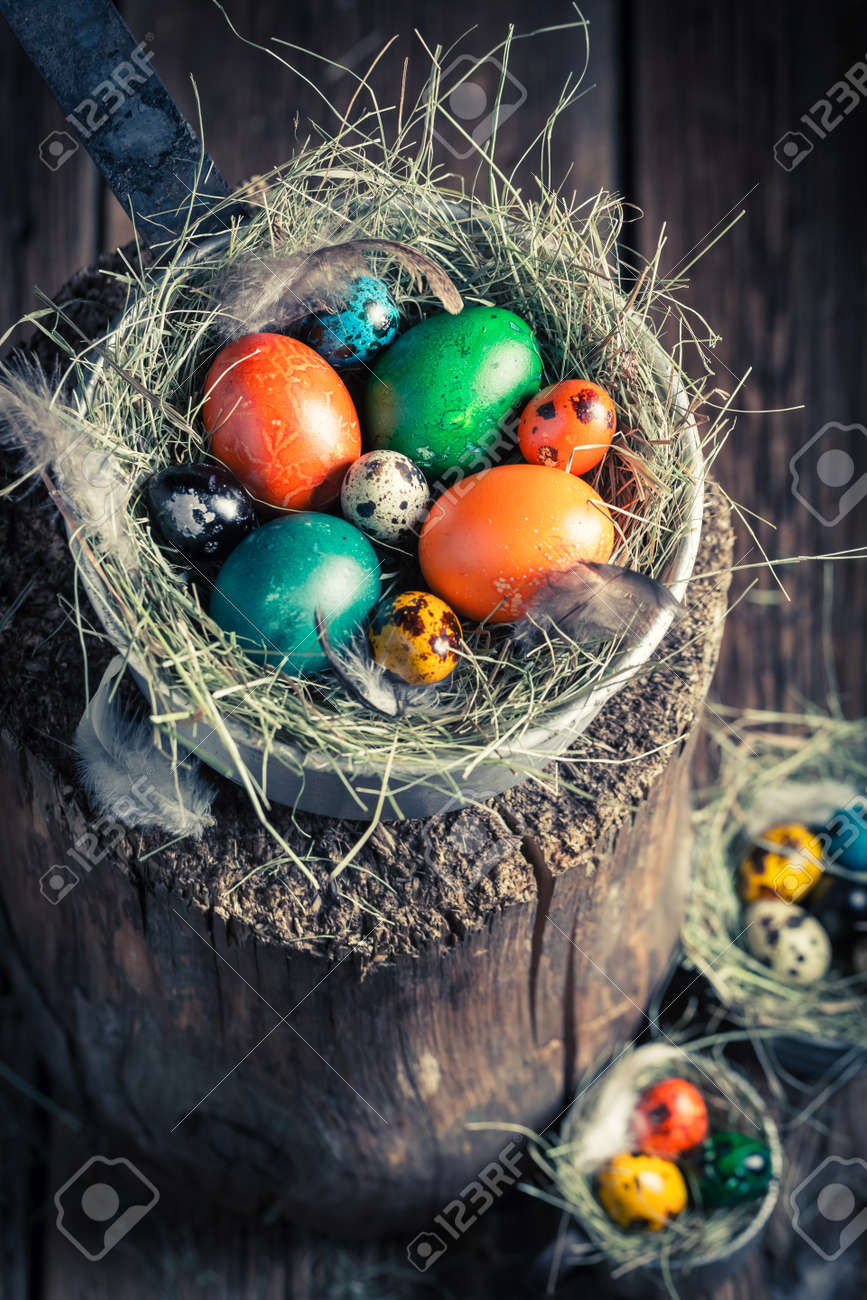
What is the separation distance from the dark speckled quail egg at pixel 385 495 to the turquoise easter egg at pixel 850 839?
874 millimetres

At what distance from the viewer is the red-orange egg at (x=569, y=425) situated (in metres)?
1.00

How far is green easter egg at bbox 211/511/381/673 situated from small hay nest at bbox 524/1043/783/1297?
0.79m

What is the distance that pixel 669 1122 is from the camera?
4.75 ft

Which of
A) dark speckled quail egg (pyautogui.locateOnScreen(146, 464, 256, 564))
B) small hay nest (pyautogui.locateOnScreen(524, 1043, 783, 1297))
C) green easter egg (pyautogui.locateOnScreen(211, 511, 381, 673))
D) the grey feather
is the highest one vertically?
the grey feather

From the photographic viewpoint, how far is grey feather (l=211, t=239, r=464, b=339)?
1.00 meters

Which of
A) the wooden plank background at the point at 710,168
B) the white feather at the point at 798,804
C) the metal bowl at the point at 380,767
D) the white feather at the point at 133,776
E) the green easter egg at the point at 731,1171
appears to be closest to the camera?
the metal bowl at the point at 380,767

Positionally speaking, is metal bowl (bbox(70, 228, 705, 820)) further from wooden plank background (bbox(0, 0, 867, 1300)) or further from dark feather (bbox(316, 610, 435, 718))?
wooden plank background (bbox(0, 0, 867, 1300))

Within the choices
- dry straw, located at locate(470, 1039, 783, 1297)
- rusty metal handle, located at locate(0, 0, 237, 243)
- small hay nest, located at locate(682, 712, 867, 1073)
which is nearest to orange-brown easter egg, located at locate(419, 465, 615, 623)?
rusty metal handle, located at locate(0, 0, 237, 243)

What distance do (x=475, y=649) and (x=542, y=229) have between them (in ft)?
1.45

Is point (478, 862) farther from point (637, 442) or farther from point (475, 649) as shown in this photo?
point (637, 442)

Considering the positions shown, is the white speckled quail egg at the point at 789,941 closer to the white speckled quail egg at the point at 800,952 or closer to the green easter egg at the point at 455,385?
the white speckled quail egg at the point at 800,952

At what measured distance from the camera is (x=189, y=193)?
107 centimetres

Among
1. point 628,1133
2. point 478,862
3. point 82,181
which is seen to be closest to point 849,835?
point 628,1133

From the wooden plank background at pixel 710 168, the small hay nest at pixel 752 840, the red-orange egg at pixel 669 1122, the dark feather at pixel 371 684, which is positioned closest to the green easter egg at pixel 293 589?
the dark feather at pixel 371 684
